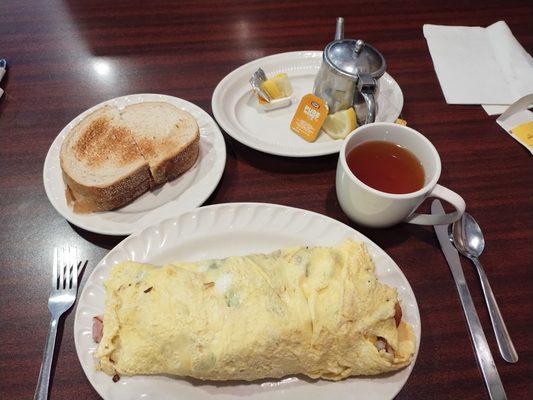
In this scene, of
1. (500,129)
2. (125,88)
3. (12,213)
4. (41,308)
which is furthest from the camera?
(125,88)

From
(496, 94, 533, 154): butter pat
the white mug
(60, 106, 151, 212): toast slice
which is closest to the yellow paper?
(496, 94, 533, 154): butter pat

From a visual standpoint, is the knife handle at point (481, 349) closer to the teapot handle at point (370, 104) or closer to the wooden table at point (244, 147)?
the wooden table at point (244, 147)

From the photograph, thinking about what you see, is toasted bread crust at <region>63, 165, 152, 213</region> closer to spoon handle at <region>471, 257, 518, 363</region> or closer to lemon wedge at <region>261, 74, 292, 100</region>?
lemon wedge at <region>261, 74, 292, 100</region>

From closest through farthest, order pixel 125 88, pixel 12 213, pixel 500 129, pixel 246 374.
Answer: pixel 246 374
pixel 12 213
pixel 500 129
pixel 125 88

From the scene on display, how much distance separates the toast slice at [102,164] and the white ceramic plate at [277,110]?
1.32 ft

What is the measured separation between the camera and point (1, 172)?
162 centimetres

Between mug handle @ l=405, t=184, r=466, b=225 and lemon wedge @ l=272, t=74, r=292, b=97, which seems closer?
mug handle @ l=405, t=184, r=466, b=225

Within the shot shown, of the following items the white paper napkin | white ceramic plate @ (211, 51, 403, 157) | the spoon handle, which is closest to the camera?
the spoon handle

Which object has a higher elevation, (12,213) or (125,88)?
(125,88)

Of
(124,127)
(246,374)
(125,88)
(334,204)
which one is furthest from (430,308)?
(125,88)

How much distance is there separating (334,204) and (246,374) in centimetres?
77

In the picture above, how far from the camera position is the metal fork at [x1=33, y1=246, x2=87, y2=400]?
112 centimetres

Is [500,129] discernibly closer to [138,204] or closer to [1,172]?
[138,204]

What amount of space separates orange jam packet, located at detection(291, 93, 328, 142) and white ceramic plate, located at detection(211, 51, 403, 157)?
0.12 ft
